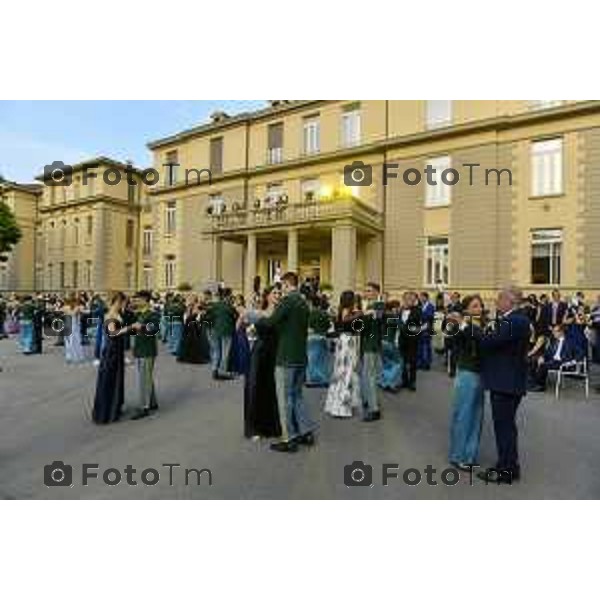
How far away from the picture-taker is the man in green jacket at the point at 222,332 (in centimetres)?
1040

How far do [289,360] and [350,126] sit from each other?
834 inches

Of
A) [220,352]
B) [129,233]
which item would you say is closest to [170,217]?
[129,233]

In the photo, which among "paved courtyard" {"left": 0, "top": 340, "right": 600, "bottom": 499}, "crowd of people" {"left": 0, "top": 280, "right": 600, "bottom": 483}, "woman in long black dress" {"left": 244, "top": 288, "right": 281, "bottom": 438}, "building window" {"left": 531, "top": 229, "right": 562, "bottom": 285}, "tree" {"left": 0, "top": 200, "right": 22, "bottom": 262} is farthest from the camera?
"tree" {"left": 0, "top": 200, "right": 22, "bottom": 262}

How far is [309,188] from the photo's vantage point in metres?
26.2

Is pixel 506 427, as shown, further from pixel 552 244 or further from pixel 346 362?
pixel 552 244

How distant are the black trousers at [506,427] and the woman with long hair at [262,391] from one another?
8.32 feet

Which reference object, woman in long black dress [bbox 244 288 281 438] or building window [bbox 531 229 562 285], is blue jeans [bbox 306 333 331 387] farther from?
building window [bbox 531 229 562 285]

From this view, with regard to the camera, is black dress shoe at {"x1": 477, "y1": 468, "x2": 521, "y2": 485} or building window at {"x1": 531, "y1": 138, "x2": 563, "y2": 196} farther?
building window at {"x1": 531, "y1": 138, "x2": 563, "y2": 196}

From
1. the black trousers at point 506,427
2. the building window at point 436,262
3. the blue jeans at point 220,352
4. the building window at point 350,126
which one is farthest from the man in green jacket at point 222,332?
the building window at point 350,126

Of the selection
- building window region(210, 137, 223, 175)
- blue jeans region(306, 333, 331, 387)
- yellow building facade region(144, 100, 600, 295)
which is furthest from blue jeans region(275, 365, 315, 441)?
building window region(210, 137, 223, 175)

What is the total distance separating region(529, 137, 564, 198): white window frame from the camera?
19922 mm

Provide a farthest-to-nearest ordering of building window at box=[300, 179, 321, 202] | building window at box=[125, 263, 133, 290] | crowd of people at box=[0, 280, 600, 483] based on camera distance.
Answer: building window at box=[125, 263, 133, 290] < building window at box=[300, 179, 321, 202] < crowd of people at box=[0, 280, 600, 483]

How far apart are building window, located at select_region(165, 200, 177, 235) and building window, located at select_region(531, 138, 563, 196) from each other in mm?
19638
